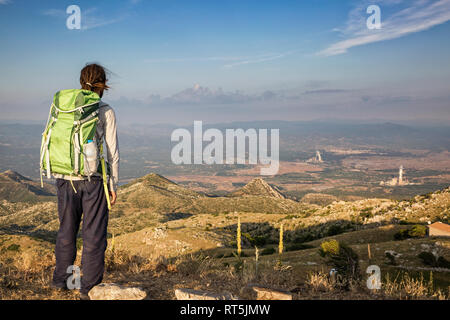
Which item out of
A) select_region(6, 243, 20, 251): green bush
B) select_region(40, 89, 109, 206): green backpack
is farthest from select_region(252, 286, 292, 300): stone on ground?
select_region(6, 243, 20, 251): green bush

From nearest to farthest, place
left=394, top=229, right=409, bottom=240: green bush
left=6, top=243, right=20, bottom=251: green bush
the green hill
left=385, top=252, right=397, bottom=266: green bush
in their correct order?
left=385, top=252, right=397, bottom=266: green bush
left=394, top=229, right=409, bottom=240: green bush
left=6, top=243, right=20, bottom=251: green bush
the green hill

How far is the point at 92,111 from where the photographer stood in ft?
15.3

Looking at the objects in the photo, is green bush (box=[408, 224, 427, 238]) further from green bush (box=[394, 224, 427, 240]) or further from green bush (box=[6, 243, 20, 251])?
green bush (box=[6, 243, 20, 251])

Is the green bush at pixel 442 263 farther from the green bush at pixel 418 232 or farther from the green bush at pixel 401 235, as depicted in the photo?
the green bush at pixel 401 235

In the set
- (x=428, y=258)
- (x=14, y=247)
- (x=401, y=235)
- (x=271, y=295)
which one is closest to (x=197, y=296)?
(x=271, y=295)

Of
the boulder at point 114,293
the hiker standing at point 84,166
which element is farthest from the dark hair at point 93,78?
the boulder at point 114,293

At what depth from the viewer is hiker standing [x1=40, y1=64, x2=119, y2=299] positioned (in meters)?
4.54

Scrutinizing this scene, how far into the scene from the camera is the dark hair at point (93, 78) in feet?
16.3

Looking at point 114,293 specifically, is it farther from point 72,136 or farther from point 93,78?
point 93,78

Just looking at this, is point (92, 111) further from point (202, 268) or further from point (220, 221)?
point (220, 221)

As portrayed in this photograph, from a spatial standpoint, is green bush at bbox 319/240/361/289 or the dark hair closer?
the dark hair

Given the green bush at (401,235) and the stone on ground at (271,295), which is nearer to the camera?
the stone on ground at (271,295)
